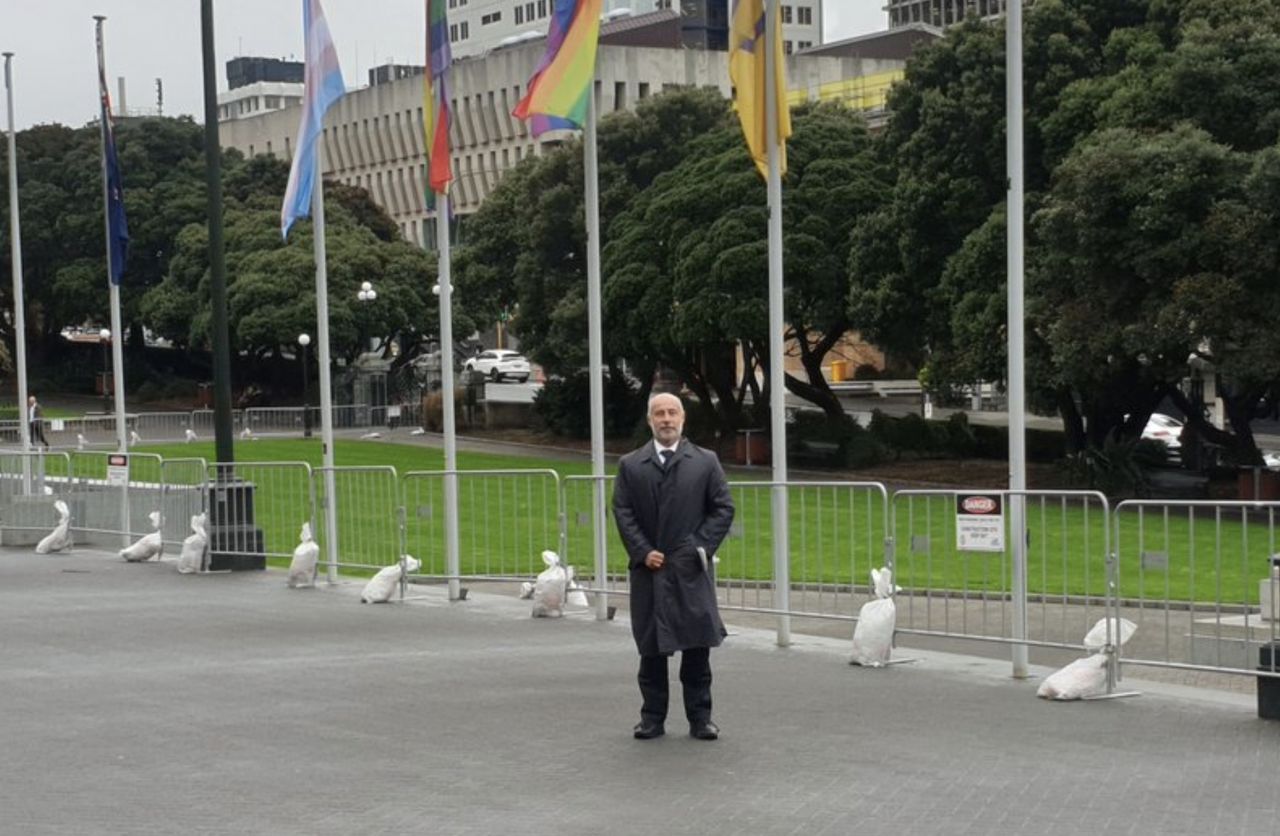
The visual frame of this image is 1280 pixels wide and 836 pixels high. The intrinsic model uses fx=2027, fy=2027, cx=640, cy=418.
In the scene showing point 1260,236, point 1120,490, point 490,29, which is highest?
point 490,29

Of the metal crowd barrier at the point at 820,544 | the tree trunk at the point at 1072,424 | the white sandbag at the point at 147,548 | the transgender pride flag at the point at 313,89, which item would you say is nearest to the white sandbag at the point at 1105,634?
the metal crowd barrier at the point at 820,544

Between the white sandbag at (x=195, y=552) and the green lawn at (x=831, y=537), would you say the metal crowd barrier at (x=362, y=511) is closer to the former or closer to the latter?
the green lawn at (x=831, y=537)

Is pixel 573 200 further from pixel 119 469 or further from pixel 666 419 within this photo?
pixel 666 419

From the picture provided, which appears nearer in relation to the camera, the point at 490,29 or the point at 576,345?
the point at 576,345

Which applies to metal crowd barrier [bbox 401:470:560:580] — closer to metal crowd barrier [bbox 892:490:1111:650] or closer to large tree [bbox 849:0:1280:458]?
metal crowd barrier [bbox 892:490:1111:650]

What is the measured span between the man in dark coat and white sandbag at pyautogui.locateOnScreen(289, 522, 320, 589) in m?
9.86

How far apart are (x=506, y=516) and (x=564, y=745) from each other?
9.52 meters

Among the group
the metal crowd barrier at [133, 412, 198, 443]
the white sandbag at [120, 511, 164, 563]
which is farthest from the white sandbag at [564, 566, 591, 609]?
the metal crowd barrier at [133, 412, 198, 443]

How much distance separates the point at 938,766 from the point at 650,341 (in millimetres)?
43723

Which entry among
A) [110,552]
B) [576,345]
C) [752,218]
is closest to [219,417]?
[110,552]

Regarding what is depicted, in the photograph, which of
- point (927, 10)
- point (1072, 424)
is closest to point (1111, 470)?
point (1072, 424)

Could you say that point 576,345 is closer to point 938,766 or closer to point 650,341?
point 650,341

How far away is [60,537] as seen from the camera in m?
26.6

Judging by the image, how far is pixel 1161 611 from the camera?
1338cm
